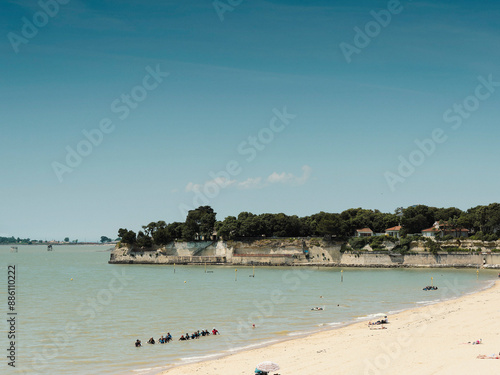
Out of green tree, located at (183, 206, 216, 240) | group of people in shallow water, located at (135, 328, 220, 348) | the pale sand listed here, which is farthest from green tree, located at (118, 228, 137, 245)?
the pale sand

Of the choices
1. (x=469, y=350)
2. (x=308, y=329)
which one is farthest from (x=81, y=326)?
(x=469, y=350)

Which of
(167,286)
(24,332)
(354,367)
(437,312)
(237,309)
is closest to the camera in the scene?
(354,367)

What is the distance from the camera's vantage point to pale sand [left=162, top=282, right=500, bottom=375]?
66.7 ft

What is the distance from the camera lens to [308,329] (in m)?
34.8

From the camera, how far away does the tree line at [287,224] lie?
387 feet

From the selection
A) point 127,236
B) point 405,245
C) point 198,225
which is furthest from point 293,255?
point 127,236

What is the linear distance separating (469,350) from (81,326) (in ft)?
88.3

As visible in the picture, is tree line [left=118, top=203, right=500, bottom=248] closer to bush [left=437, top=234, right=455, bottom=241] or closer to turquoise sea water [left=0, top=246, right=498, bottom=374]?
bush [left=437, top=234, right=455, bottom=241]

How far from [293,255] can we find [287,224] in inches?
402

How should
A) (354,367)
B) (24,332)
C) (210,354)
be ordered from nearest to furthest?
(354,367) < (210,354) < (24,332)

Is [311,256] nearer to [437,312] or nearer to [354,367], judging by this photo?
[437,312]

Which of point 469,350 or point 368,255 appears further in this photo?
point 368,255

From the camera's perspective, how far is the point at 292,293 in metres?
58.5

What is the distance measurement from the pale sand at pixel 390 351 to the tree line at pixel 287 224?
276ft
